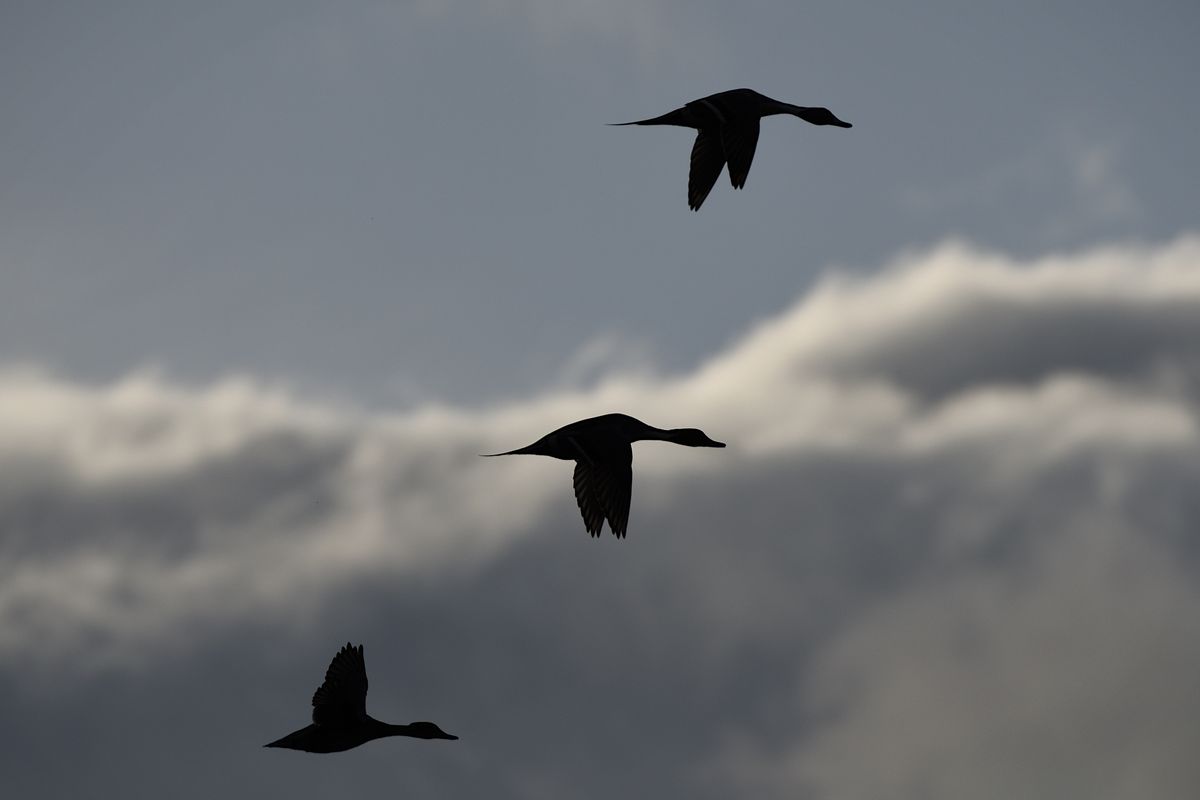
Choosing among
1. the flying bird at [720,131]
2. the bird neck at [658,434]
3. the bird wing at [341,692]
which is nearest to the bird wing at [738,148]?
the flying bird at [720,131]

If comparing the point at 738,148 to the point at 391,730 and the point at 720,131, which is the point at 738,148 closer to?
the point at 720,131

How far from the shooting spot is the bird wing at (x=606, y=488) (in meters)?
24.3

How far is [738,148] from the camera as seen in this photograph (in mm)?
27672

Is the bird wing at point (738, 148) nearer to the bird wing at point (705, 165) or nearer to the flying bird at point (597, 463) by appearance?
the bird wing at point (705, 165)

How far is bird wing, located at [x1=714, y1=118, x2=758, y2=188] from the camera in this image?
90.6ft

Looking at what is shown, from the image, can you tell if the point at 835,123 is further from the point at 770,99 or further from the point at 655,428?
the point at 655,428

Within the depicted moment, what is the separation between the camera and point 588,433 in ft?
81.3

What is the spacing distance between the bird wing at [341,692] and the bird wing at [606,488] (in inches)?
215

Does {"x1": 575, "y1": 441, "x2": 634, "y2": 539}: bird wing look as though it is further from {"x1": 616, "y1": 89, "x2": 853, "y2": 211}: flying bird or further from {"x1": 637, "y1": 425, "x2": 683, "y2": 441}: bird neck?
{"x1": 616, "y1": 89, "x2": 853, "y2": 211}: flying bird

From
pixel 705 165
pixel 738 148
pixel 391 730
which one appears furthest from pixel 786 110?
pixel 391 730

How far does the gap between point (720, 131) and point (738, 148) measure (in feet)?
1.56

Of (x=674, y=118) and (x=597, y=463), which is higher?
(x=674, y=118)

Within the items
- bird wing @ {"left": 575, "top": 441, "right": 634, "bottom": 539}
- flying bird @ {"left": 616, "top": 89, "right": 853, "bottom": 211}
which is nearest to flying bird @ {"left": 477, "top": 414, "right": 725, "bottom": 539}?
bird wing @ {"left": 575, "top": 441, "right": 634, "bottom": 539}

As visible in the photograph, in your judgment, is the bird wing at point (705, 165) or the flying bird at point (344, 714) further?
the bird wing at point (705, 165)
